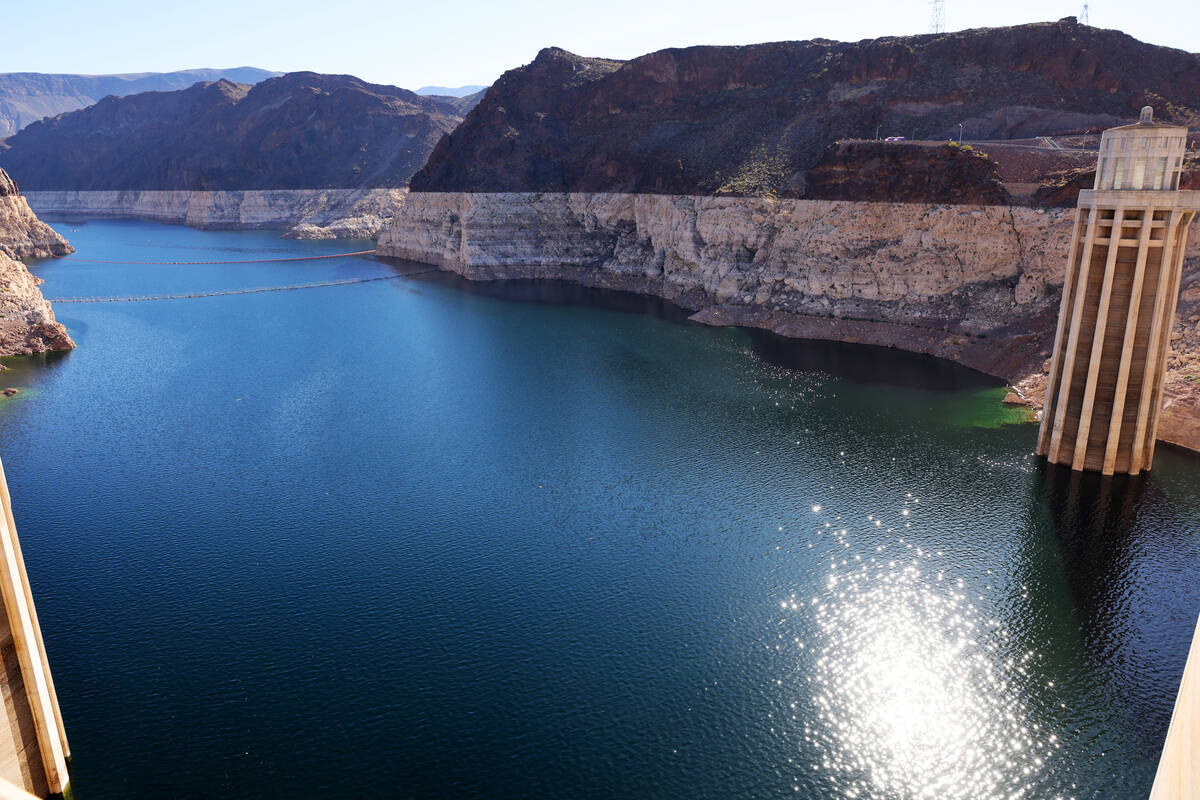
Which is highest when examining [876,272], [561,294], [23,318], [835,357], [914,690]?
[876,272]

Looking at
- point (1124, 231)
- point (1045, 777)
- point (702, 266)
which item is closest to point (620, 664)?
point (1045, 777)

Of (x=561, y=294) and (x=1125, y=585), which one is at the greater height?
(x=561, y=294)

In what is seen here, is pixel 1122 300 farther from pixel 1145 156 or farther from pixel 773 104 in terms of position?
pixel 773 104

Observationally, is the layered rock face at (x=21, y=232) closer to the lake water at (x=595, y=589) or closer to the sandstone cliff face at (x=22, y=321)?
the sandstone cliff face at (x=22, y=321)

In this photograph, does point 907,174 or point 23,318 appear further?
point 907,174

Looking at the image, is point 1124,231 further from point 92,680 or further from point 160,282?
point 160,282

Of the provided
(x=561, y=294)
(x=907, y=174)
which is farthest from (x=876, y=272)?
(x=561, y=294)
